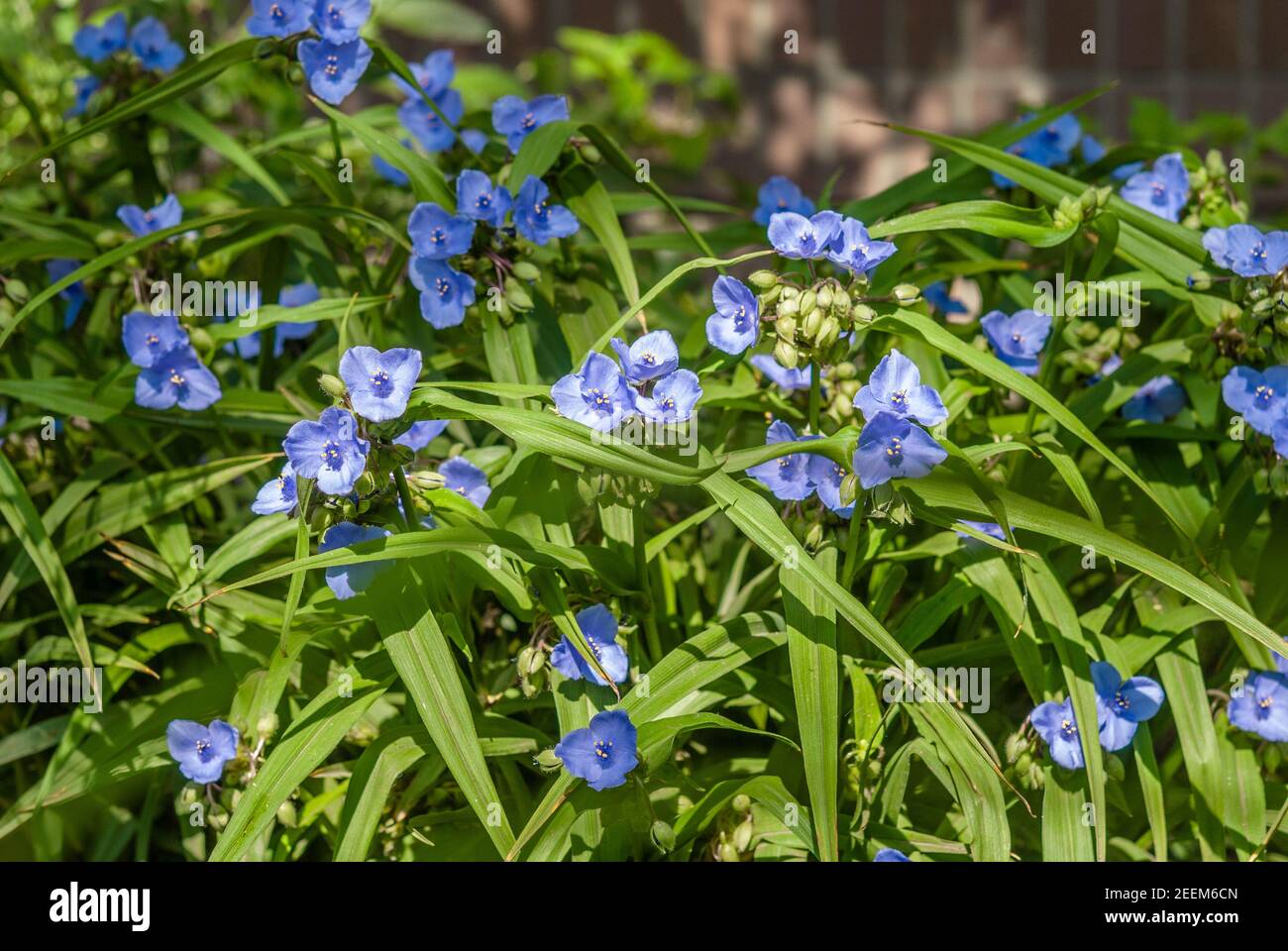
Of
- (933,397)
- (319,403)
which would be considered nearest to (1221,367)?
(933,397)

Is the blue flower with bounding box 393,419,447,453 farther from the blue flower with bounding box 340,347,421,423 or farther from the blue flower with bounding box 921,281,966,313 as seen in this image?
the blue flower with bounding box 921,281,966,313

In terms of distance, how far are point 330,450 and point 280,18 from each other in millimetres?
679

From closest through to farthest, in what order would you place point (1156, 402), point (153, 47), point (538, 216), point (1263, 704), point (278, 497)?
point (278, 497) < point (1263, 704) < point (538, 216) < point (1156, 402) < point (153, 47)

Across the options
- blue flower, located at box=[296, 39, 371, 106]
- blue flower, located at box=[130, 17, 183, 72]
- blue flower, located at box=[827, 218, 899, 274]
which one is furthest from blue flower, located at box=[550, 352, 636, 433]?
blue flower, located at box=[130, 17, 183, 72]

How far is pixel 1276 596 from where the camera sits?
4.17 ft

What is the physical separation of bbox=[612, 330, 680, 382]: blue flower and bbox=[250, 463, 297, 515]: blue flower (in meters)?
0.30

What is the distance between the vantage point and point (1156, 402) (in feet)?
4.60

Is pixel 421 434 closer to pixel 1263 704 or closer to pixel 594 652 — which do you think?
pixel 594 652

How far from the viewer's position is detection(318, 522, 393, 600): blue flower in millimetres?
1018

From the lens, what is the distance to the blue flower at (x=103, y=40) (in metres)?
1.67

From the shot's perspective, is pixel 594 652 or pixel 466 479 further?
pixel 466 479

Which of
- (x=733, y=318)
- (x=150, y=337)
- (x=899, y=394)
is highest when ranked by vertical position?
(x=150, y=337)

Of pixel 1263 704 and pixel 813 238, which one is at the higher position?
pixel 813 238

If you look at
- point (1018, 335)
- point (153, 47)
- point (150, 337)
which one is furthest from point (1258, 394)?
point (153, 47)
